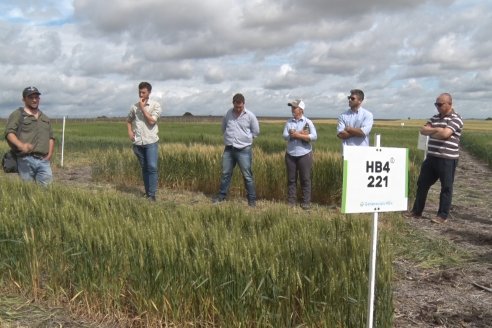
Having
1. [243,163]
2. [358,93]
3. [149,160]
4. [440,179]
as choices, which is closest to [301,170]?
[243,163]

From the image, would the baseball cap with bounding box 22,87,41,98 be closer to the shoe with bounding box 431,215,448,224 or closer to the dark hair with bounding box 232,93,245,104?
the dark hair with bounding box 232,93,245,104

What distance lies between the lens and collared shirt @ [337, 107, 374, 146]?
7.32m

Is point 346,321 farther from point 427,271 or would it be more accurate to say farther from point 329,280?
point 427,271

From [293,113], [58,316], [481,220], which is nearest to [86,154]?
[293,113]

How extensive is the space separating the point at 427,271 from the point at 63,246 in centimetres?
325

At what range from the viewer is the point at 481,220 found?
24.9ft

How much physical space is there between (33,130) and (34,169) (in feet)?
1.68

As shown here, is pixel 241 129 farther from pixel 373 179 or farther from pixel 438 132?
pixel 373 179

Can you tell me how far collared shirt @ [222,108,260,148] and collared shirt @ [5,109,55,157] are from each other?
8.87ft

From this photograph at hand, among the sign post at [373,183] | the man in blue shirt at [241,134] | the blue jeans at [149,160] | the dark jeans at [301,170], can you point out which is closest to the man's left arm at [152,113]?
the blue jeans at [149,160]

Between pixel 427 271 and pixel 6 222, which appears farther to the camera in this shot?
pixel 427 271

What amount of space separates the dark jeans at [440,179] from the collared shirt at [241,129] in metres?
2.54

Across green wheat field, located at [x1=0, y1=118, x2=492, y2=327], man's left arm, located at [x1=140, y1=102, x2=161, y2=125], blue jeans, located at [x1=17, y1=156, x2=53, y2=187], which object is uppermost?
man's left arm, located at [x1=140, y1=102, x2=161, y2=125]

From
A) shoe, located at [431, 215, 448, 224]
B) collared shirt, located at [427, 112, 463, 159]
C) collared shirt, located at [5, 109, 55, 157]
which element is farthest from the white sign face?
collared shirt, located at [5, 109, 55, 157]
